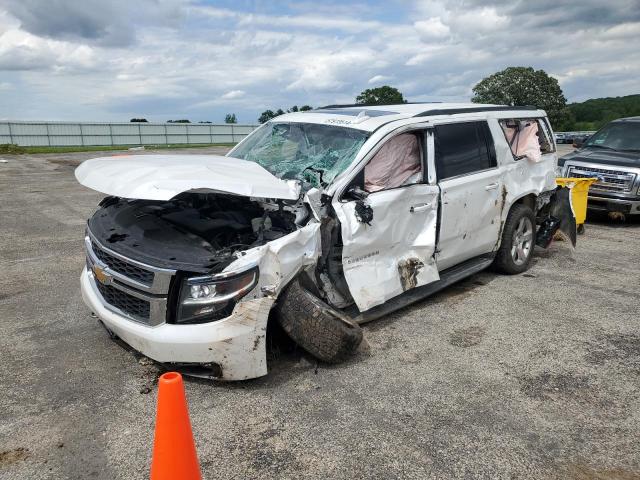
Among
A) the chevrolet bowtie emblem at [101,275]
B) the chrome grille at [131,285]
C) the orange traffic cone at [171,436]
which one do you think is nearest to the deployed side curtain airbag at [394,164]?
the chrome grille at [131,285]

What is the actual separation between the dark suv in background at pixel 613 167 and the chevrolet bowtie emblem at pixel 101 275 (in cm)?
881

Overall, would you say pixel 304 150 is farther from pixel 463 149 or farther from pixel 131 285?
pixel 131 285

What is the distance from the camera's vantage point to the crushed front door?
4.10 meters

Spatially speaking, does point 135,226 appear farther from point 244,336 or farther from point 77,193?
point 77,193

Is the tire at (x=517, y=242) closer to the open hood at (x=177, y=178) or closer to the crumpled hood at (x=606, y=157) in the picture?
the open hood at (x=177, y=178)

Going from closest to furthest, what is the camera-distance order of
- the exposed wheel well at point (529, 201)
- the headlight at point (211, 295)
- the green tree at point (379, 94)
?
the headlight at point (211, 295) < the exposed wheel well at point (529, 201) < the green tree at point (379, 94)

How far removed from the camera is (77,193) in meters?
13.1

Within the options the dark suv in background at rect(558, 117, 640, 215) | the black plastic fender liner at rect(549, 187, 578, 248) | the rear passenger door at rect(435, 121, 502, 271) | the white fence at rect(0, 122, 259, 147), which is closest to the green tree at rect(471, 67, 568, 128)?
the white fence at rect(0, 122, 259, 147)

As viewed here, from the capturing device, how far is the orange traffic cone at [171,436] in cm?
222

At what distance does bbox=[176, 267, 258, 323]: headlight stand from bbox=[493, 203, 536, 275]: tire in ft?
12.0

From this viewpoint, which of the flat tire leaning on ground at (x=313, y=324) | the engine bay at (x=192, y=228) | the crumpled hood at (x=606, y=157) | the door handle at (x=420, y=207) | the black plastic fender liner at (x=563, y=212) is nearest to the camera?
the engine bay at (x=192, y=228)

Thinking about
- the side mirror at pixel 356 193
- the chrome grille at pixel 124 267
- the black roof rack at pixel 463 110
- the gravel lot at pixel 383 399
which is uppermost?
the black roof rack at pixel 463 110

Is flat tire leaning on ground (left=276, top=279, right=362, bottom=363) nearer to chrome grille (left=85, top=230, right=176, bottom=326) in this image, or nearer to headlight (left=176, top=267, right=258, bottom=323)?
headlight (left=176, top=267, right=258, bottom=323)

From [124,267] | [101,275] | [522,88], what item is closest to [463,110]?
[124,267]
